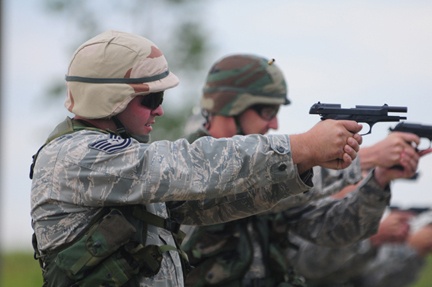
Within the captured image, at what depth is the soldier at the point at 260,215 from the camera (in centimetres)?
805

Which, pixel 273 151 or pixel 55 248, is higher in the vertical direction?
pixel 273 151

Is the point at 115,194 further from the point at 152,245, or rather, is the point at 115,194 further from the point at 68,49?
the point at 68,49

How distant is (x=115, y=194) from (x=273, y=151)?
2.77ft

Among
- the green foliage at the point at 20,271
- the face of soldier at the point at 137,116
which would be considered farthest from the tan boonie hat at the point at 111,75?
the green foliage at the point at 20,271

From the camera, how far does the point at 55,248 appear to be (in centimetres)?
596

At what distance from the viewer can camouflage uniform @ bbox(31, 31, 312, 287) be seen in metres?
5.70

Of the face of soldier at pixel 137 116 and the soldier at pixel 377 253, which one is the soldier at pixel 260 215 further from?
the face of soldier at pixel 137 116

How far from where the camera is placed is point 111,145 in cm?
575

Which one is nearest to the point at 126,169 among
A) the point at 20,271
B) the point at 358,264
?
the point at 358,264

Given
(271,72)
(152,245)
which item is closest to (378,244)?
(271,72)

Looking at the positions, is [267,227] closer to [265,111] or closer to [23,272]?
[265,111]

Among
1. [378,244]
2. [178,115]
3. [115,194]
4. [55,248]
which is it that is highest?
[115,194]

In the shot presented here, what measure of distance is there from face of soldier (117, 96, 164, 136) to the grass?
13928 millimetres

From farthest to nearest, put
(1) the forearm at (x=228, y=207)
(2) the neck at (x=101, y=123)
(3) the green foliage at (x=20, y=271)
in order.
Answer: (3) the green foliage at (x=20, y=271) → (1) the forearm at (x=228, y=207) → (2) the neck at (x=101, y=123)
